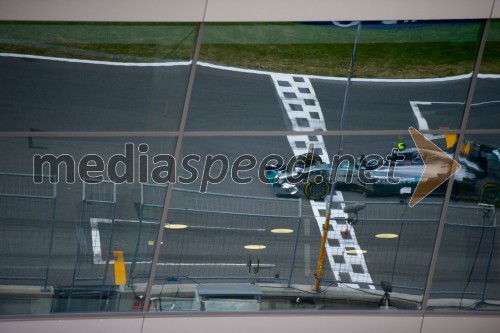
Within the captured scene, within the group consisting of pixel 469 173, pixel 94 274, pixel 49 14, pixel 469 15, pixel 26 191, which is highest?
pixel 469 15

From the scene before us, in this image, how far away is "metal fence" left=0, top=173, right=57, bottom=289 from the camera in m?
11.7

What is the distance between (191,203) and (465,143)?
13.0 ft

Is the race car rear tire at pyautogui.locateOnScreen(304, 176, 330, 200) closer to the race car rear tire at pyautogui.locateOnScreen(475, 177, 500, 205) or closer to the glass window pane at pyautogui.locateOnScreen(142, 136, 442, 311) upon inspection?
the glass window pane at pyautogui.locateOnScreen(142, 136, 442, 311)

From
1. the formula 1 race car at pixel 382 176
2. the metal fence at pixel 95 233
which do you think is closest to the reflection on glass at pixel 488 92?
the formula 1 race car at pixel 382 176

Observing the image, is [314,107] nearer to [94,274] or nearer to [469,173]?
[469,173]

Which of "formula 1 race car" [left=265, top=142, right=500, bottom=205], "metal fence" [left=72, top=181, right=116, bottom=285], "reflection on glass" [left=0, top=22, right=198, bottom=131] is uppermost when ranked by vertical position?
"reflection on glass" [left=0, top=22, right=198, bottom=131]

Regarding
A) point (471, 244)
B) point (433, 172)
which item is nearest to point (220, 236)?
point (433, 172)

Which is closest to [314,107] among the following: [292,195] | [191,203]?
[292,195]

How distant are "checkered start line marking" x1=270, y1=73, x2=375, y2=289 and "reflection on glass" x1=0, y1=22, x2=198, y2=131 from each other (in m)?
1.47

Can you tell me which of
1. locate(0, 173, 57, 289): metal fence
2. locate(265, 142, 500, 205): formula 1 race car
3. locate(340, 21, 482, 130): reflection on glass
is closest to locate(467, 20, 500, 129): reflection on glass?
locate(340, 21, 482, 130): reflection on glass

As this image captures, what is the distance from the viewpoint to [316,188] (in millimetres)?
12188

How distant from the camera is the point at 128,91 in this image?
11.5 m

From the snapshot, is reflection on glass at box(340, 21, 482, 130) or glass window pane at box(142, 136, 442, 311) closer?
reflection on glass at box(340, 21, 482, 130)

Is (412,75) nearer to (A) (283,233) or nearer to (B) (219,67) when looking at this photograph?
(B) (219,67)
